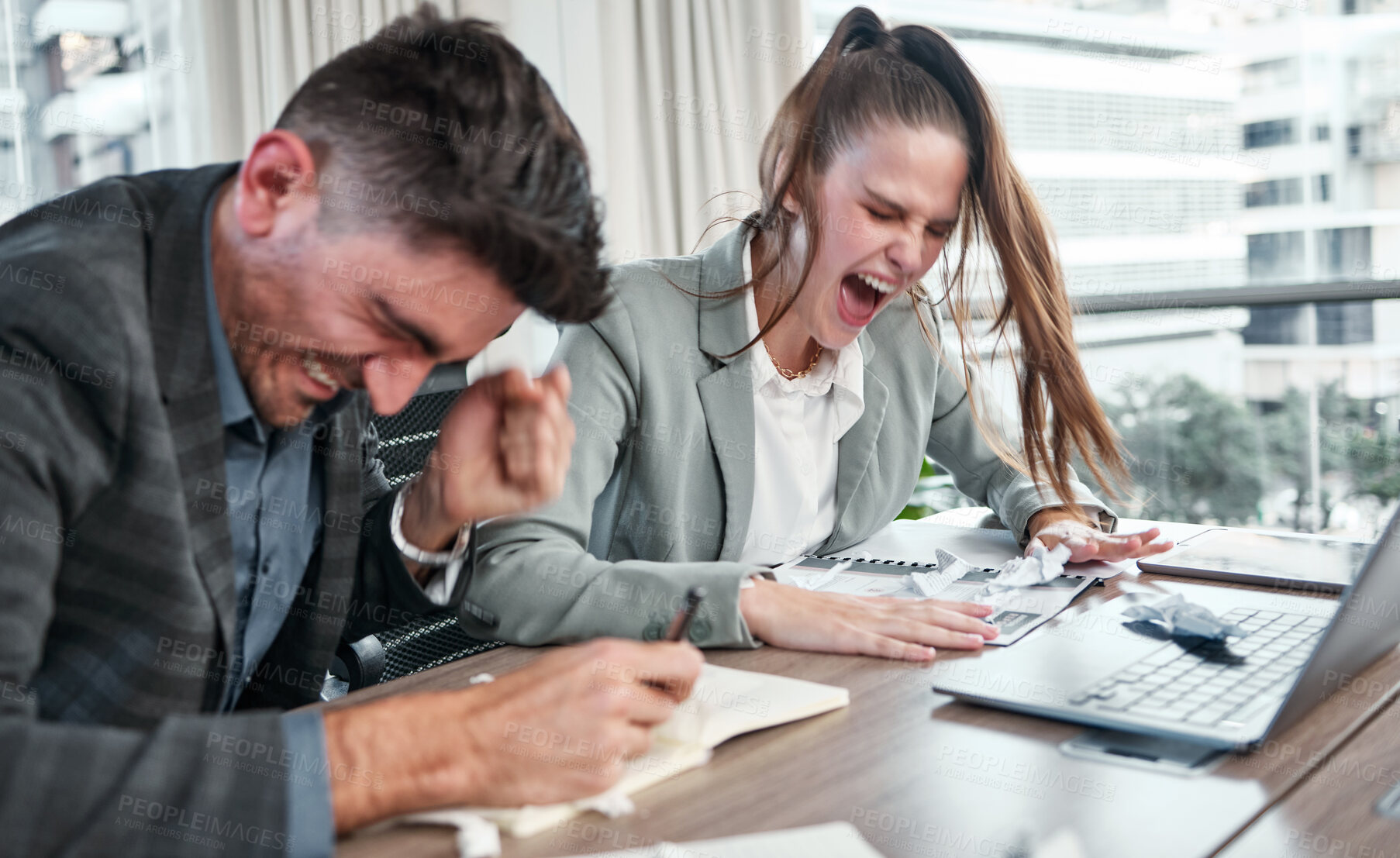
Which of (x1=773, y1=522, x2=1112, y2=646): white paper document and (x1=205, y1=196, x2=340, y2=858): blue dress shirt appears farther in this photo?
(x1=773, y1=522, x2=1112, y2=646): white paper document

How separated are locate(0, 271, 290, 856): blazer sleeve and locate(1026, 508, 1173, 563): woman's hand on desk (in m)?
0.95

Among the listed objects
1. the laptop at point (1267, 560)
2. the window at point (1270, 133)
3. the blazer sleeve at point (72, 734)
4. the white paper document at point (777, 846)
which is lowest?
the laptop at point (1267, 560)

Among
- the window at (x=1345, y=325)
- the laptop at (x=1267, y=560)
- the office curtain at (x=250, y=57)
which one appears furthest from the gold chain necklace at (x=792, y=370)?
the window at (x=1345, y=325)

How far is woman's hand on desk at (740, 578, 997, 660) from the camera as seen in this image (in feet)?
3.25

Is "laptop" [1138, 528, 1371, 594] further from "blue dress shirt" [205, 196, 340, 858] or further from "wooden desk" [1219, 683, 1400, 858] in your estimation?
"blue dress shirt" [205, 196, 340, 858]

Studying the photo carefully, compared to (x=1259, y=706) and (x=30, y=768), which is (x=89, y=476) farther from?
(x=1259, y=706)

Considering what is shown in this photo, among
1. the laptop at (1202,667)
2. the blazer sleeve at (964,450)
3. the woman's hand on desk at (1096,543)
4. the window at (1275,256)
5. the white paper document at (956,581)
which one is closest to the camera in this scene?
the laptop at (1202,667)

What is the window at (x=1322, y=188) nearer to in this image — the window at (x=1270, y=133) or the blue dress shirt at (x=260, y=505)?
the window at (x=1270, y=133)

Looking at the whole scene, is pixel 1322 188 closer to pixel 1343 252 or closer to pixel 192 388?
pixel 1343 252

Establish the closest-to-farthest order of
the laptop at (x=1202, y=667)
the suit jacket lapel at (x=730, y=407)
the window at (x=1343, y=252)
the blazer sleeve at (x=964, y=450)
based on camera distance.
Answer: the laptop at (x=1202, y=667) → the suit jacket lapel at (x=730, y=407) → the blazer sleeve at (x=964, y=450) → the window at (x=1343, y=252)

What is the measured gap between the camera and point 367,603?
3.67ft

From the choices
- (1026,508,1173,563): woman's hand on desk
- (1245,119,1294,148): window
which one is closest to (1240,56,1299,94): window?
(1245,119,1294,148): window

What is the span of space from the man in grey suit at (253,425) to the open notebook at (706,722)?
0.7 inches

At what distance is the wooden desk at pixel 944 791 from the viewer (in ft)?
2.11
